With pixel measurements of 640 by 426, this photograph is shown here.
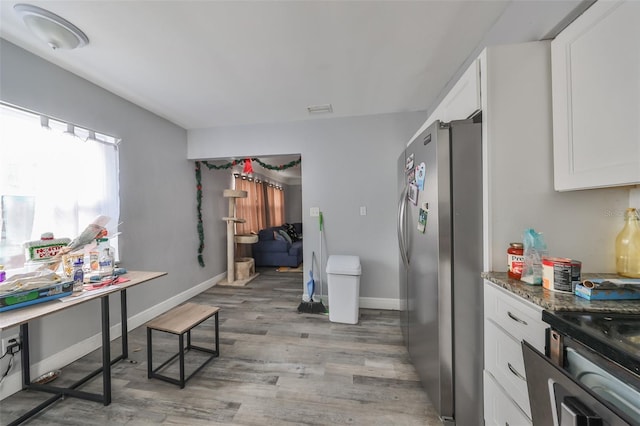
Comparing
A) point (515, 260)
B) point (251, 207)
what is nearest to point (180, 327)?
point (515, 260)

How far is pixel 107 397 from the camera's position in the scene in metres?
1.49

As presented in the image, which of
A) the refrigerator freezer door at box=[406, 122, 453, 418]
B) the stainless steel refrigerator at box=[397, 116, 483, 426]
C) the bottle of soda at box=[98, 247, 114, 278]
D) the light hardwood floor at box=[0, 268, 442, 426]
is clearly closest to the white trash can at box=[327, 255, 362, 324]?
the light hardwood floor at box=[0, 268, 442, 426]

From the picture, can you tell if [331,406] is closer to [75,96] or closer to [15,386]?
[15,386]

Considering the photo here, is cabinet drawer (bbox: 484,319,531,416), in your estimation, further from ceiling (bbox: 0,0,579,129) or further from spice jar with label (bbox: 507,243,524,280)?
ceiling (bbox: 0,0,579,129)

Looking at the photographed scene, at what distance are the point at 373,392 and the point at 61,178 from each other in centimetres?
301

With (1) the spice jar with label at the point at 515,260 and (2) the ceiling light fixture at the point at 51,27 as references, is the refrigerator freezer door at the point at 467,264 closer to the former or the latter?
(1) the spice jar with label at the point at 515,260

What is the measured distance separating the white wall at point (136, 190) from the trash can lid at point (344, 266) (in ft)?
6.99

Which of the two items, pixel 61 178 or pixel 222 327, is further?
pixel 222 327

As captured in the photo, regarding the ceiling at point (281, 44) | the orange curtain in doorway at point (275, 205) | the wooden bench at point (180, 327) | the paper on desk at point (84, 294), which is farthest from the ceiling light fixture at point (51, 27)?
the orange curtain in doorway at point (275, 205)

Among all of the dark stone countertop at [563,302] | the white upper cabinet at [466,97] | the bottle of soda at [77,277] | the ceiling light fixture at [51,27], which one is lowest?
the bottle of soda at [77,277]

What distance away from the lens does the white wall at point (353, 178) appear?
290 cm

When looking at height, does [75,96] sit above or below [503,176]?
above

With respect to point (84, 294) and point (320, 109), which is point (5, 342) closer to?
point (84, 294)

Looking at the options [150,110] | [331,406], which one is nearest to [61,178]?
[150,110]
